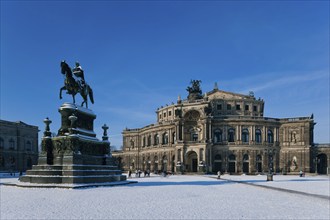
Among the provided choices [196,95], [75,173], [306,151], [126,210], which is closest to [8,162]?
[196,95]

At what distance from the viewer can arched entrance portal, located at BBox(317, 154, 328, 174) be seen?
Result: 298ft

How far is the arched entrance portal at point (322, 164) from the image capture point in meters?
90.9

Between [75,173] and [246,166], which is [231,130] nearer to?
[246,166]

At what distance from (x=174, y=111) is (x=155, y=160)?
14.7 meters

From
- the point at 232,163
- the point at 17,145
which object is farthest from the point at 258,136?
the point at 17,145

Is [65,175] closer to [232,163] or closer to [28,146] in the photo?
[232,163]

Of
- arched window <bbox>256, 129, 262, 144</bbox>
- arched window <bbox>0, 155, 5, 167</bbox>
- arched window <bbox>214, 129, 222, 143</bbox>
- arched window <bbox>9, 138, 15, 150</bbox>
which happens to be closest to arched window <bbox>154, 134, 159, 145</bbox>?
arched window <bbox>214, 129, 222, 143</bbox>

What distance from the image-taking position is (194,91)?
315ft

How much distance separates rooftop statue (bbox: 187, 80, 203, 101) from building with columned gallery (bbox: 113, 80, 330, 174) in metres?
3.79

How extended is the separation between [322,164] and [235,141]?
27396 millimetres

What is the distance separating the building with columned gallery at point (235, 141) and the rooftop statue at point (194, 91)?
3.79 metres

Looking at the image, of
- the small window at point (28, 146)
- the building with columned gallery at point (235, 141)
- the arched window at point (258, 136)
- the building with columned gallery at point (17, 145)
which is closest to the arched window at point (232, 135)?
the building with columned gallery at point (235, 141)

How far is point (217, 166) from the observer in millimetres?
83562

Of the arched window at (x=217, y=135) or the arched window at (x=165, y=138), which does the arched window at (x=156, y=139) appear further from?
the arched window at (x=217, y=135)
